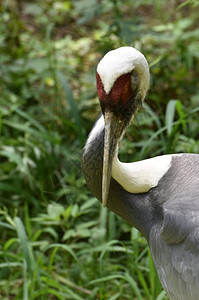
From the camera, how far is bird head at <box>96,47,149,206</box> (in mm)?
2254

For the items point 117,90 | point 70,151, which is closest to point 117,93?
point 117,90

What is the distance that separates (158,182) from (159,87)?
2.50 m

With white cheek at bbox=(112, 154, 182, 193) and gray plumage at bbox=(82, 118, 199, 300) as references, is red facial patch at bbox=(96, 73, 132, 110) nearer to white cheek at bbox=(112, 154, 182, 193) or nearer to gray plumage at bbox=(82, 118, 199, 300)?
gray plumage at bbox=(82, 118, 199, 300)

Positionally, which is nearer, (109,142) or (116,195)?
(109,142)

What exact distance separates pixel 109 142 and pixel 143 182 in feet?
1.21

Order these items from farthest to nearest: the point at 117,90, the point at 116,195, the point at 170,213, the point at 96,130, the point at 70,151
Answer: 1. the point at 70,151
2. the point at 116,195
3. the point at 96,130
4. the point at 170,213
5. the point at 117,90

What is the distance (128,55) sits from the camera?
7.58ft

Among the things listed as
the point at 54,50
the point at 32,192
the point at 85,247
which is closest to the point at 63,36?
the point at 54,50

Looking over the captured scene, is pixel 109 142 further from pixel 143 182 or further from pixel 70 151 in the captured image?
pixel 70 151

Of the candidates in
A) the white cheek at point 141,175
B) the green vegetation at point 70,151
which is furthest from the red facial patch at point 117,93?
the green vegetation at point 70,151

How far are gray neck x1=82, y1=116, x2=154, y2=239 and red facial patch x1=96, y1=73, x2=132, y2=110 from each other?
25 centimetres

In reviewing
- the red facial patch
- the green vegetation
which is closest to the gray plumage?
the red facial patch

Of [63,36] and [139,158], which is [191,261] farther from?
[63,36]

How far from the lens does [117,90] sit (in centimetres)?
229
